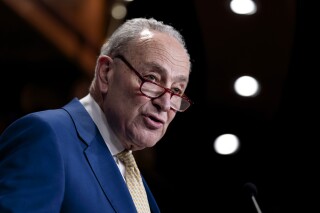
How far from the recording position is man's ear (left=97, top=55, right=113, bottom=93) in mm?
1473

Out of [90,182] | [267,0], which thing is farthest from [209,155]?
[90,182]

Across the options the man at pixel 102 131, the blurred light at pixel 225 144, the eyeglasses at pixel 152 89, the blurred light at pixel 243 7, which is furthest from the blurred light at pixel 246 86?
the eyeglasses at pixel 152 89

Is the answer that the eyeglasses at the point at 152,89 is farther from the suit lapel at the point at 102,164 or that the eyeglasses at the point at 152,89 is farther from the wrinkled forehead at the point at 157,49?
the suit lapel at the point at 102,164

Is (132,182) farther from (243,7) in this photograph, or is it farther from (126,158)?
(243,7)

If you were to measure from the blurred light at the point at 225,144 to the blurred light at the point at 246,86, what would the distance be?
320 millimetres

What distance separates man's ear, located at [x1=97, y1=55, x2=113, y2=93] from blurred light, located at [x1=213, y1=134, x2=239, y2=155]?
2272 millimetres

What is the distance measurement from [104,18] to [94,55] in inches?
14.4

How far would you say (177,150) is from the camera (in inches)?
147

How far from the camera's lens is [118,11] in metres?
4.27

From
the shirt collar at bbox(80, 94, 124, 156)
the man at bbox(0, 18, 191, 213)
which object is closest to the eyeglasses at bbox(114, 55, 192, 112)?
the man at bbox(0, 18, 191, 213)

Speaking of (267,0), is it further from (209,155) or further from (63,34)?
(63,34)

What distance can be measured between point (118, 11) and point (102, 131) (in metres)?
2.98

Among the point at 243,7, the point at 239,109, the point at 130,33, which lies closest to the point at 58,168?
the point at 130,33

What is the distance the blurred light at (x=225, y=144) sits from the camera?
3676 millimetres
